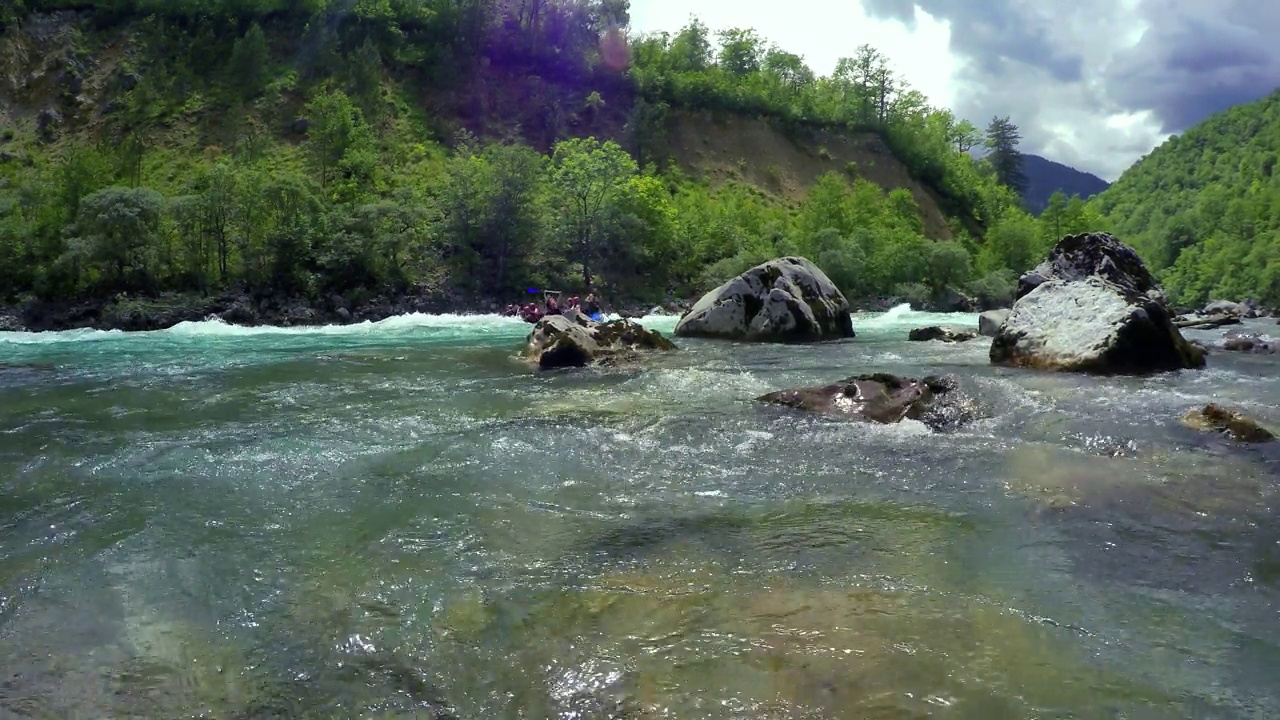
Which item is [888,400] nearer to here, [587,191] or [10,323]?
[10,323]

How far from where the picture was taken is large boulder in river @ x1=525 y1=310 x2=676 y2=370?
18797mm

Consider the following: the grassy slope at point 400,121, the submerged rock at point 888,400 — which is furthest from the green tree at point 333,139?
the submerged rock at point 888,400

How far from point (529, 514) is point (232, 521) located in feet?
9.50

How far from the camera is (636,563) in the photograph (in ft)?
21.2

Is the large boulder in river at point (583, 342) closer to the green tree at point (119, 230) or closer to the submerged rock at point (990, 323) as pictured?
the submerged rock at point (990, 323)

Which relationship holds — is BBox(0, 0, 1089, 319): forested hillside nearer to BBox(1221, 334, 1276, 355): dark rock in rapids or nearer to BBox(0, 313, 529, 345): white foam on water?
BBox(0, 313, 529, 345): white foam on water

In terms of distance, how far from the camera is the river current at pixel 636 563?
4605mm

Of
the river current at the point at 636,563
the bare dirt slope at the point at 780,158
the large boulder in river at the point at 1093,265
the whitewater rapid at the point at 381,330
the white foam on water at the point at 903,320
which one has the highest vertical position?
the bare dirt slope at the point at 780,158

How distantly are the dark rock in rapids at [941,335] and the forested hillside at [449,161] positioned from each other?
82.7 feet

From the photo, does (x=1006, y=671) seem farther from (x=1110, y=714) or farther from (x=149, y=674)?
(x=149, y=674)

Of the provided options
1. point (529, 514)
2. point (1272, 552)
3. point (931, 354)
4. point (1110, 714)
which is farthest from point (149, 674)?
point (931, 354)

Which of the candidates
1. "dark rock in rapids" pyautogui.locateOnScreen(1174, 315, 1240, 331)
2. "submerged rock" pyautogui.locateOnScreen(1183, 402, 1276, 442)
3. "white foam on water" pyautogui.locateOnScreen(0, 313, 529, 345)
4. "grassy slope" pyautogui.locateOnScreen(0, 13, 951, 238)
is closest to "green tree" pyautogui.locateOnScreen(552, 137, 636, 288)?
"white foam on water" pyautogui.locateOnScreen(0, 313, 529, 345)

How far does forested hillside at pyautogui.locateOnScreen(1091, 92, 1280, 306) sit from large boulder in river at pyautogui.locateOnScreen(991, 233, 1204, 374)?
46.3 meters

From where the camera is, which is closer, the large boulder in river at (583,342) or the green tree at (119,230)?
the large boulder in river at (583,342)
